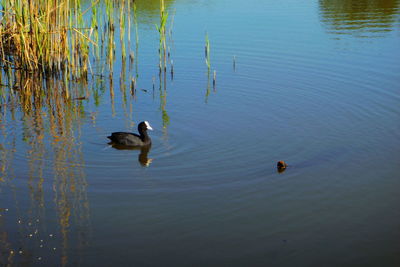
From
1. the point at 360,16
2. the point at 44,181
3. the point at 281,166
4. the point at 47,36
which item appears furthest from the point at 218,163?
the point at 360,16

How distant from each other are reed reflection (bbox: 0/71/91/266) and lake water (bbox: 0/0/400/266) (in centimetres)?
2

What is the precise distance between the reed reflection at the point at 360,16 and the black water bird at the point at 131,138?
9.55m

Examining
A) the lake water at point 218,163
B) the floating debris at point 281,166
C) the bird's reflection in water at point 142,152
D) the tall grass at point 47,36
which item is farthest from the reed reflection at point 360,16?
the floating debris at point 281,166

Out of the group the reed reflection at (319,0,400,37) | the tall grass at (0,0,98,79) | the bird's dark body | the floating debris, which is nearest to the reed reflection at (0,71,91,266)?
the bird's dark body

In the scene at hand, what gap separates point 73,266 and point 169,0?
17654mm

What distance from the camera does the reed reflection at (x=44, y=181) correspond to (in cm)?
613

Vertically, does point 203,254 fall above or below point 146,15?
below

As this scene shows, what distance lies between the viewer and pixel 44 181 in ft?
25.8

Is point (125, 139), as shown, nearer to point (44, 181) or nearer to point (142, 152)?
point (142, 152)

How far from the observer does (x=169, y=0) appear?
22.2 meters

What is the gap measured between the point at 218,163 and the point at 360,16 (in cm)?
1311

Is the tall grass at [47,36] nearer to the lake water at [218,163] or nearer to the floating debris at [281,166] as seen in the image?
the lake water at [218,163]

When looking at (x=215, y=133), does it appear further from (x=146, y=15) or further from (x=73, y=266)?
(x=146, y=15)

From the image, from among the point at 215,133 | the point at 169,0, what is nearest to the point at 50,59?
the point at 215,133
